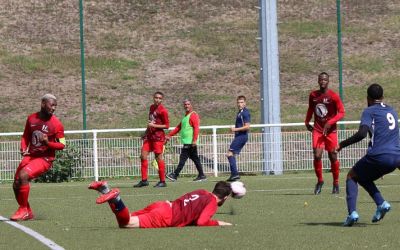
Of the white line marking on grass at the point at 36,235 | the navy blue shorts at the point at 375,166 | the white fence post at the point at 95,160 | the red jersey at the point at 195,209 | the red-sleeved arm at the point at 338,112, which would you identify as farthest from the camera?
the white fence post at the point at 95,160

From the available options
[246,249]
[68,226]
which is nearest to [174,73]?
[68,226]

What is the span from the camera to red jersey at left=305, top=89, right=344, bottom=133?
62.0 feet

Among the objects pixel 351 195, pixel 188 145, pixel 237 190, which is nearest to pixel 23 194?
pixel 237 190

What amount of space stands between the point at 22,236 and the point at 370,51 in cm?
3306

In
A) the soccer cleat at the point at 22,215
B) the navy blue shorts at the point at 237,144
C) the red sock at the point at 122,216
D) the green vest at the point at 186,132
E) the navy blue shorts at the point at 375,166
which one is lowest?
the soccer cleat at the point at 22,215

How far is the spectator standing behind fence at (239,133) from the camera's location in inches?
1003

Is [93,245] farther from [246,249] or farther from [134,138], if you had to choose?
[134,138]

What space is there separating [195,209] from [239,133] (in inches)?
512

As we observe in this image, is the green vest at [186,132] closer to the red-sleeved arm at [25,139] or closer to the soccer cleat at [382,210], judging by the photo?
the red-sleeved arm at [25,139]

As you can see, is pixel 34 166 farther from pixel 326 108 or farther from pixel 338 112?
pixel 338 112

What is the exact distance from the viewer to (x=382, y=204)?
12.9 metres

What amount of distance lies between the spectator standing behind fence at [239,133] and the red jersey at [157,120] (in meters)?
2.94

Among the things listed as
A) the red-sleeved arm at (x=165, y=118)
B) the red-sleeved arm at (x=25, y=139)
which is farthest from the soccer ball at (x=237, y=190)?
the red-sleeved arm at (x=165, y=118)

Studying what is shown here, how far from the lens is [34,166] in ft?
49.7
